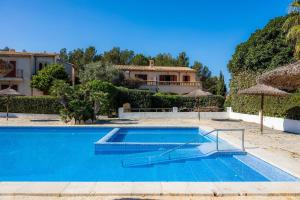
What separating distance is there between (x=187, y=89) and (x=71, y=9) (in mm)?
27963

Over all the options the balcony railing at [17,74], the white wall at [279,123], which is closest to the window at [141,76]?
the balcony railing at [17,74]

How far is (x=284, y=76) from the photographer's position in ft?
46.6

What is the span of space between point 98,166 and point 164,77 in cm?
3549

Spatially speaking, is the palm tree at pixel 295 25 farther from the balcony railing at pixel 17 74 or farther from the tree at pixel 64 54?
the tree at pixel 64 54

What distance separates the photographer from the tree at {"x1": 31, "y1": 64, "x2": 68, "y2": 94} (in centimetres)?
3395

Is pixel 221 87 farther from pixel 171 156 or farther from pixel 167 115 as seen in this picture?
pixel 171 156

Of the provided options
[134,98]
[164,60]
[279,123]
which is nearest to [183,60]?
[164,60]

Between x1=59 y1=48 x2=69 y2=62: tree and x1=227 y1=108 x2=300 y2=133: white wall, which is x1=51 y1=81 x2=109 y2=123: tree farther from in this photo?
x1=59 y1=48 x2=69 y2=62: tree

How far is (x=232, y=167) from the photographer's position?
9617 mm

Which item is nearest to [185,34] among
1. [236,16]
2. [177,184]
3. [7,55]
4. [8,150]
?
[236,16]

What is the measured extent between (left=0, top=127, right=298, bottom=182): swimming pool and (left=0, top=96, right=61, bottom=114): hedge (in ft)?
34.4

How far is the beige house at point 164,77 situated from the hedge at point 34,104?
1556 centimetres

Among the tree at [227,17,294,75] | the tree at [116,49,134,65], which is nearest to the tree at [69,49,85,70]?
the tree at [116,49,134,65]

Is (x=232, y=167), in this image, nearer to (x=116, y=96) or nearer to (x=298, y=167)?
(x=298, y=167)
